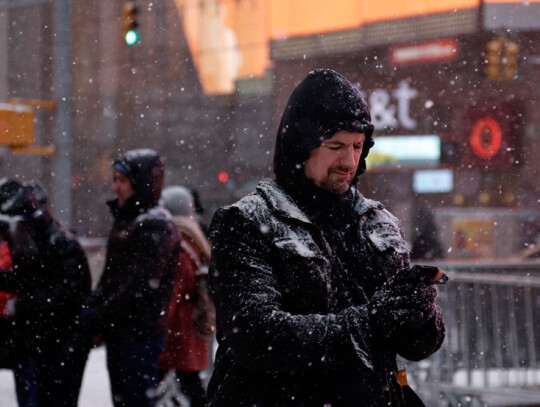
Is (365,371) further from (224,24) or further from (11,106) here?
(224,24)

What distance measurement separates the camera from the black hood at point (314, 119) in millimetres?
2230

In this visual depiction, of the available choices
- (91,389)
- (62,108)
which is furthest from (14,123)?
(91,389)

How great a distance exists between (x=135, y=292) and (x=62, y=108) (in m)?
8.55

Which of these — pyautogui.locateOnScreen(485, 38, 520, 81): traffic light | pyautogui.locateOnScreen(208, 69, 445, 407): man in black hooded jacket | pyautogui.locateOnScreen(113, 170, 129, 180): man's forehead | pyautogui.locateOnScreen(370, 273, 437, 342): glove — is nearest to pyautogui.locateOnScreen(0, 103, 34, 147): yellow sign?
pyautogui.locateOnScreen(113, 170, 129, 180): man's forehead

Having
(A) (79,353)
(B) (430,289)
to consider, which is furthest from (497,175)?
(B) (430,289)

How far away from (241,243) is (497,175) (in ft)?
100

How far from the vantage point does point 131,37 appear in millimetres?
10727

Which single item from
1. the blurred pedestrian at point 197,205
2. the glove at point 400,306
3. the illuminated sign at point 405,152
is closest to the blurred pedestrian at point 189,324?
the blurred pedestrian at point 197,205

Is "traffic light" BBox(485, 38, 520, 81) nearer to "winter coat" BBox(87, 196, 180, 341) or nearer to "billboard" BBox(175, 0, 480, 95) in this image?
"winter coat" BBox(87, 196, 180, 341)

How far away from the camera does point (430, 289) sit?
6.83 feet

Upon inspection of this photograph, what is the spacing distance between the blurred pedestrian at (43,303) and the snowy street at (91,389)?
6.54ft

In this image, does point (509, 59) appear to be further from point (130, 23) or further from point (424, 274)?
point (424, 274)

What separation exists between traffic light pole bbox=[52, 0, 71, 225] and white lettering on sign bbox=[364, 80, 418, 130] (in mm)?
→ 17899

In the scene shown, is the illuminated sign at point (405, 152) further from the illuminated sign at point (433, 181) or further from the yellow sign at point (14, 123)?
the yellow sign at point (14, 123)
